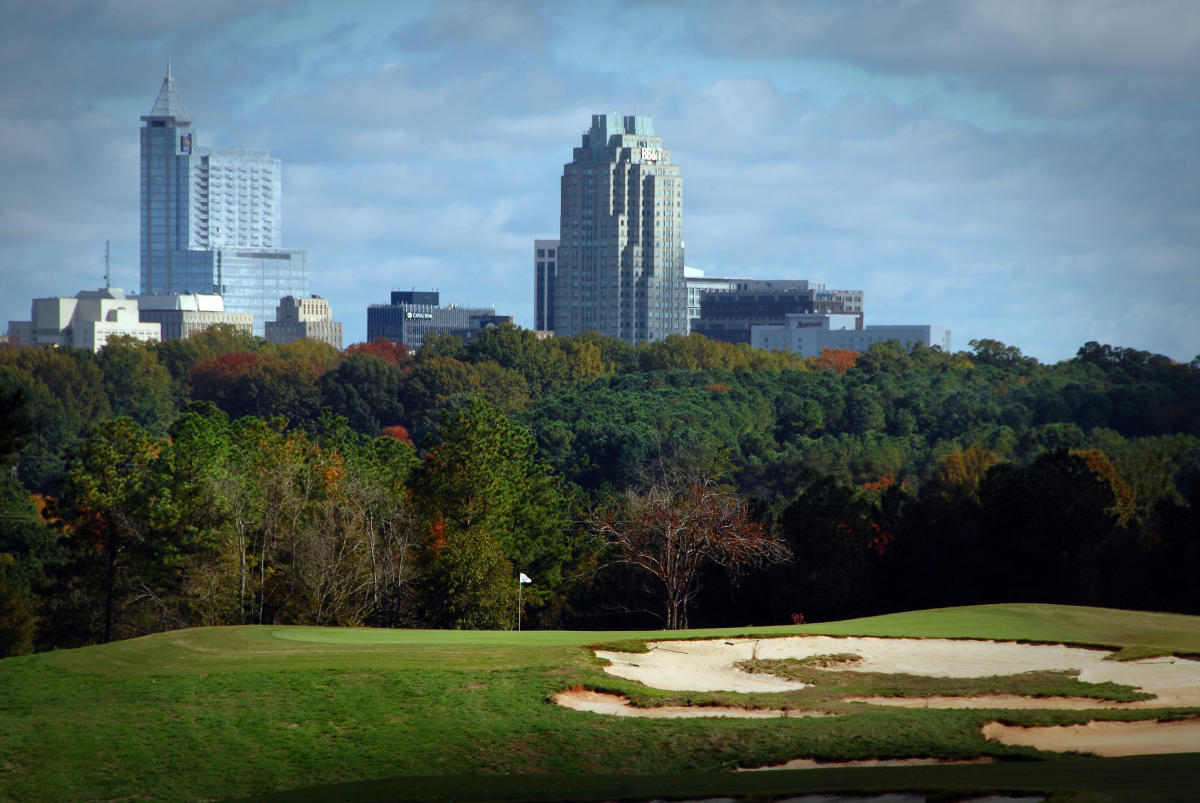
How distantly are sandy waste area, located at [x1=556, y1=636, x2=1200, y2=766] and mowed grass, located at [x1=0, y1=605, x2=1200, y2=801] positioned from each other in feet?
2.25

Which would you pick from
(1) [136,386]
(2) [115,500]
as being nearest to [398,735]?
(2) [115,500]

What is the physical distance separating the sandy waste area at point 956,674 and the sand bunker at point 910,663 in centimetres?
2

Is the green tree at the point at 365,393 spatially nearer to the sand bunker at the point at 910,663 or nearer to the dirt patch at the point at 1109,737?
the sand bunker at the point at 910,663

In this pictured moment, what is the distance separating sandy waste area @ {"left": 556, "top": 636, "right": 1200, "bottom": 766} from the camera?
18.6m

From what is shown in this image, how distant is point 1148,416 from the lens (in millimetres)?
102250

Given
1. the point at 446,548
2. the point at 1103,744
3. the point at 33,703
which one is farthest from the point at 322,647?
the point at 446,548

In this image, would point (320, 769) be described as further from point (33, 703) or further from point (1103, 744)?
point (1103, 744)

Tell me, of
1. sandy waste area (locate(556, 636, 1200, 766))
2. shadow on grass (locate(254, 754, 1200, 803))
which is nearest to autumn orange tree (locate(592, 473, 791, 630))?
sandy waste area (locate(556, 636, 1200, 766))

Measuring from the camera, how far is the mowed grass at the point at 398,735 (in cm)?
1617

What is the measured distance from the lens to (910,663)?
2442cm

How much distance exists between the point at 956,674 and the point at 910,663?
3.83 ft

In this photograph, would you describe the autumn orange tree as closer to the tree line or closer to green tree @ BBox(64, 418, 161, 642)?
the tree line

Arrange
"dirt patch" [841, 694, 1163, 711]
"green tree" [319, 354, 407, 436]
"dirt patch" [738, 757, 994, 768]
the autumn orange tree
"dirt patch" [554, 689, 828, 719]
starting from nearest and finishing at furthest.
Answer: "dirt patch" [738, 757, 994, 768], "dirt patch" [554, 689, 828, 719], "dirt patch" [841, 694, 1163, 711], the autumn orange tree, "green tree" [319, 354, 407, 436]

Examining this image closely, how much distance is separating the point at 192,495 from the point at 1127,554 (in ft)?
105
